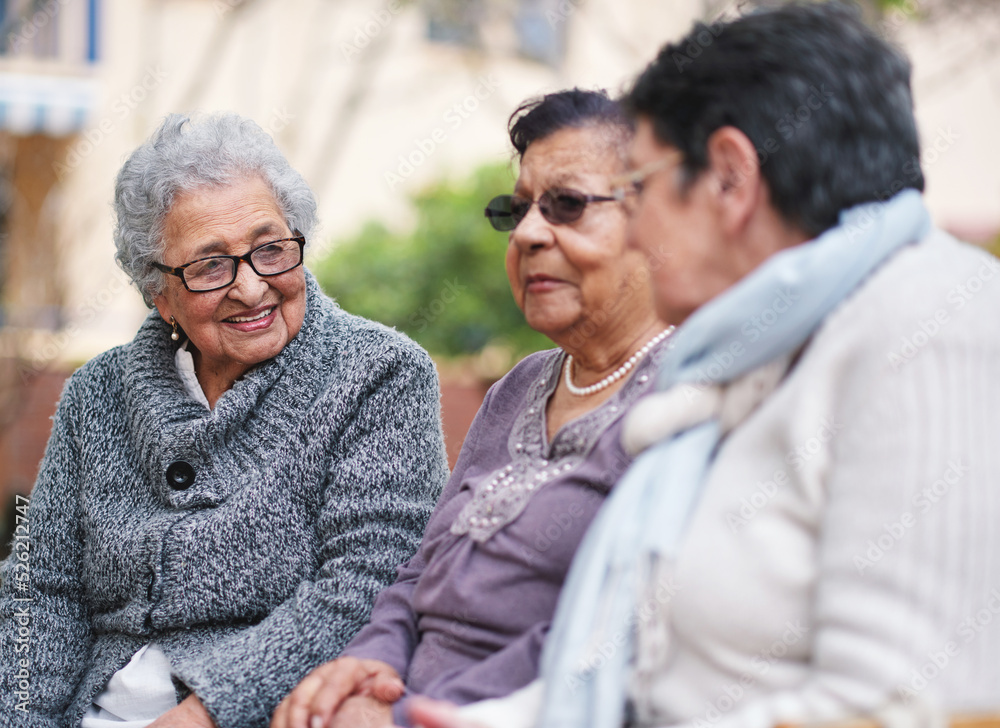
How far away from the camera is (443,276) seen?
9.05m

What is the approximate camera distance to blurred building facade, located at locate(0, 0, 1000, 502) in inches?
349

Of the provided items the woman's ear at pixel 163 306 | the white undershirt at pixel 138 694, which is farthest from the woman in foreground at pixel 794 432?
the woman's ear at pixel 163 306

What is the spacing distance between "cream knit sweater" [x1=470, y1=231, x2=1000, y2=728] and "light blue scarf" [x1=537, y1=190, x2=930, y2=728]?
3 centimetres

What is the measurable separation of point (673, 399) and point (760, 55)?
51cm

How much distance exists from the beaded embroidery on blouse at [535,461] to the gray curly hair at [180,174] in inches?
36.5

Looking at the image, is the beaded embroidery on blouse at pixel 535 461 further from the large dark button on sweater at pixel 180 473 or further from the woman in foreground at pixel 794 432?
the large dark button on sweater at pixel 180 473

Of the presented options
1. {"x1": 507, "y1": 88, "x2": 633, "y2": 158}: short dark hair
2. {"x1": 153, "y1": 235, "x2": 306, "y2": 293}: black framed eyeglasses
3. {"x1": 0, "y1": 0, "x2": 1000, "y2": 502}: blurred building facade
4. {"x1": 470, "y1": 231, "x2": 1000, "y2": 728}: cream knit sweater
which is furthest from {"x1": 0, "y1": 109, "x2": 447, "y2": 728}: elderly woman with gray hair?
{"x1": 0, "y1": 0, "x2": 1000, "y2": 502}: blurred building facade

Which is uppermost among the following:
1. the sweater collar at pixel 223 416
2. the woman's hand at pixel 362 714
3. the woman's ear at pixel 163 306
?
the woman's ear at pixel 163 306

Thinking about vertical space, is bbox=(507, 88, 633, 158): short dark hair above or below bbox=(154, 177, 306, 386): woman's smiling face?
above

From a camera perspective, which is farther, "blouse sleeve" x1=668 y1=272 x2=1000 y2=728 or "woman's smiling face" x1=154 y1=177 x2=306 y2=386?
"woman's smiling face" x1=154 y1=177 x2=306 y2=386

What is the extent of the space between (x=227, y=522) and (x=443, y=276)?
22.2 ft

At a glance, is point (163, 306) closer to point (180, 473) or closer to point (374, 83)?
point (180, 473)

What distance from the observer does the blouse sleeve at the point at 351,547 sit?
219 cm

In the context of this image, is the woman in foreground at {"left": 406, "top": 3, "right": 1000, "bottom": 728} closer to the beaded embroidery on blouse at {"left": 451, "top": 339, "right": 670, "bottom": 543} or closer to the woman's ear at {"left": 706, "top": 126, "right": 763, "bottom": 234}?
the woman's ear at {"left": 706, "top": 126, "right": 763, "bottom": 234}
